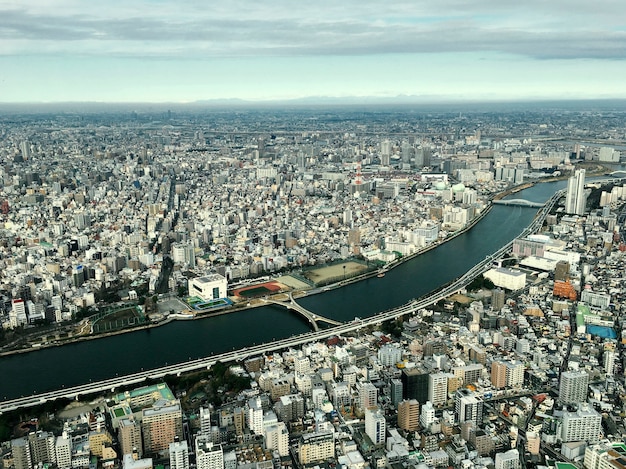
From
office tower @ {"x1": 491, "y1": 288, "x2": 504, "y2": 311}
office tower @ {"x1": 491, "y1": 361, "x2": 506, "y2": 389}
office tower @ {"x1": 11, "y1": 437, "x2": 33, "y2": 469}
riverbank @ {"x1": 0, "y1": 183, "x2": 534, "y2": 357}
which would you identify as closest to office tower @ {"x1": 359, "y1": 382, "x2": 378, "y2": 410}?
office tower @ {"x1": 491, "y1": 361, "x2": 506, "y2": 389}

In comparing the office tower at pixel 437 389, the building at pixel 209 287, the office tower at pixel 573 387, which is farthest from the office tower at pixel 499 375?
the building at pixel 209 287

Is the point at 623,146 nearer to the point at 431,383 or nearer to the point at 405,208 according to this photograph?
the point at 405,208

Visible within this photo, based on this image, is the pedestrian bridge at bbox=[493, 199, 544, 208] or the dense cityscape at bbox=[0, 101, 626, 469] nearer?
the dense cityscape at bbox=[0, 101, 626, 469]

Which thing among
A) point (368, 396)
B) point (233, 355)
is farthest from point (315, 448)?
point (233, 355)

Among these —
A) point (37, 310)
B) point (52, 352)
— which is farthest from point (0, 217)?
point (52, 352)

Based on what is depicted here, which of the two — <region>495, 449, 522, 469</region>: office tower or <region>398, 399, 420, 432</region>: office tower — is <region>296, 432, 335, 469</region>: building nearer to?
<region>398, 399, 420, 432</region>: office tower

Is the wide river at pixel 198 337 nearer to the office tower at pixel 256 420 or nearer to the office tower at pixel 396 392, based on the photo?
the office tower at pixel 256 420

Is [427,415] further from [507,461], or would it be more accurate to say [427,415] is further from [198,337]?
[198,337]
